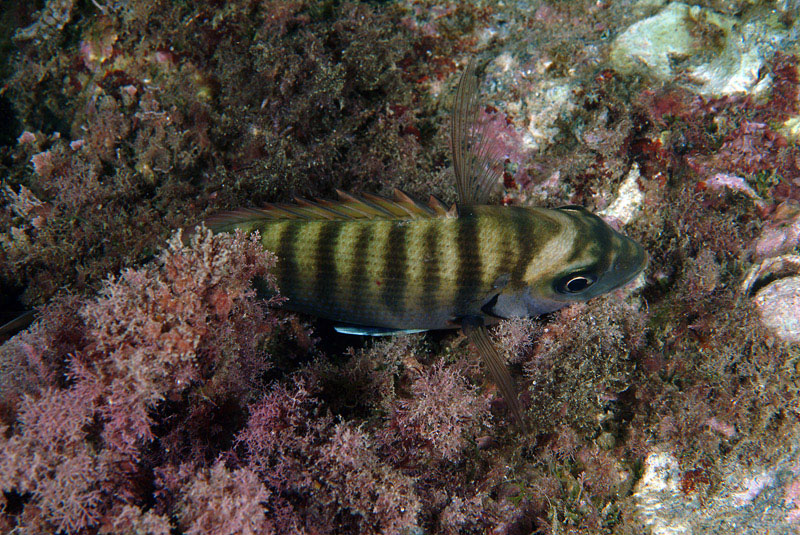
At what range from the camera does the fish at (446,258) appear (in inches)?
105

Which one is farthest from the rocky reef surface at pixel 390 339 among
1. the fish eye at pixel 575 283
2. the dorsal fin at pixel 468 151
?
the dorsal fin at pixel 468 151

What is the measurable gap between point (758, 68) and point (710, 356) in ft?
8.16

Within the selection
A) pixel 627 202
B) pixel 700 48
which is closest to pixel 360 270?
pixel 627 202

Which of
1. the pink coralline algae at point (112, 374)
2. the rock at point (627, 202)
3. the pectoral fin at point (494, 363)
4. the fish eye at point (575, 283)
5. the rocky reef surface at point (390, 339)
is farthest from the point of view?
the rock at point (627, 202)

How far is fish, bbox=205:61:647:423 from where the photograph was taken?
2.67 metres

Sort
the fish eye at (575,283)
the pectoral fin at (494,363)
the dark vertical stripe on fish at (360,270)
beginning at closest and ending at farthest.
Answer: the pectoral fin at (494,363) → the fish eye at (575,283) → the dark vertical stripe on fish at (360,270)

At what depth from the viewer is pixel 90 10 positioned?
4168 mm

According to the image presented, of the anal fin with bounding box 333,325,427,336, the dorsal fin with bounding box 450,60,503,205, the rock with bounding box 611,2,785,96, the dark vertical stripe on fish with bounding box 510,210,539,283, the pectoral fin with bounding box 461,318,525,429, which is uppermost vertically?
the rock with bounding box 611,2,785,96

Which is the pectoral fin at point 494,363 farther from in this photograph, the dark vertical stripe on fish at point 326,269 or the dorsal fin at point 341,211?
the dark vertical stripe on fish at point 326,269

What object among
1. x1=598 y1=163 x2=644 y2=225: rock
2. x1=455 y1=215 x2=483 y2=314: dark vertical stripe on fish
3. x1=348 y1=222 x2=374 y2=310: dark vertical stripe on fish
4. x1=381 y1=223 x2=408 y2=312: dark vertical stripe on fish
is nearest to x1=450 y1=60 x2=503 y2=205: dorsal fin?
x1=455 y1=215 x2=483 y2=314: dark vertical stripe on fish

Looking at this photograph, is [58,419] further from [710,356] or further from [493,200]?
[710,356]

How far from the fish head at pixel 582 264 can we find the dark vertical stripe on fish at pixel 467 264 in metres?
0.36

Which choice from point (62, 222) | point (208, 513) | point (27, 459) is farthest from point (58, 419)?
point (62, 222)

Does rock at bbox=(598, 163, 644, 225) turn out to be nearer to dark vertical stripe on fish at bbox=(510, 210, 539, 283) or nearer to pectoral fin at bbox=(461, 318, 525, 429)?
dark vertical stripe on fish at bbox=(510, 210, 539, 283)
